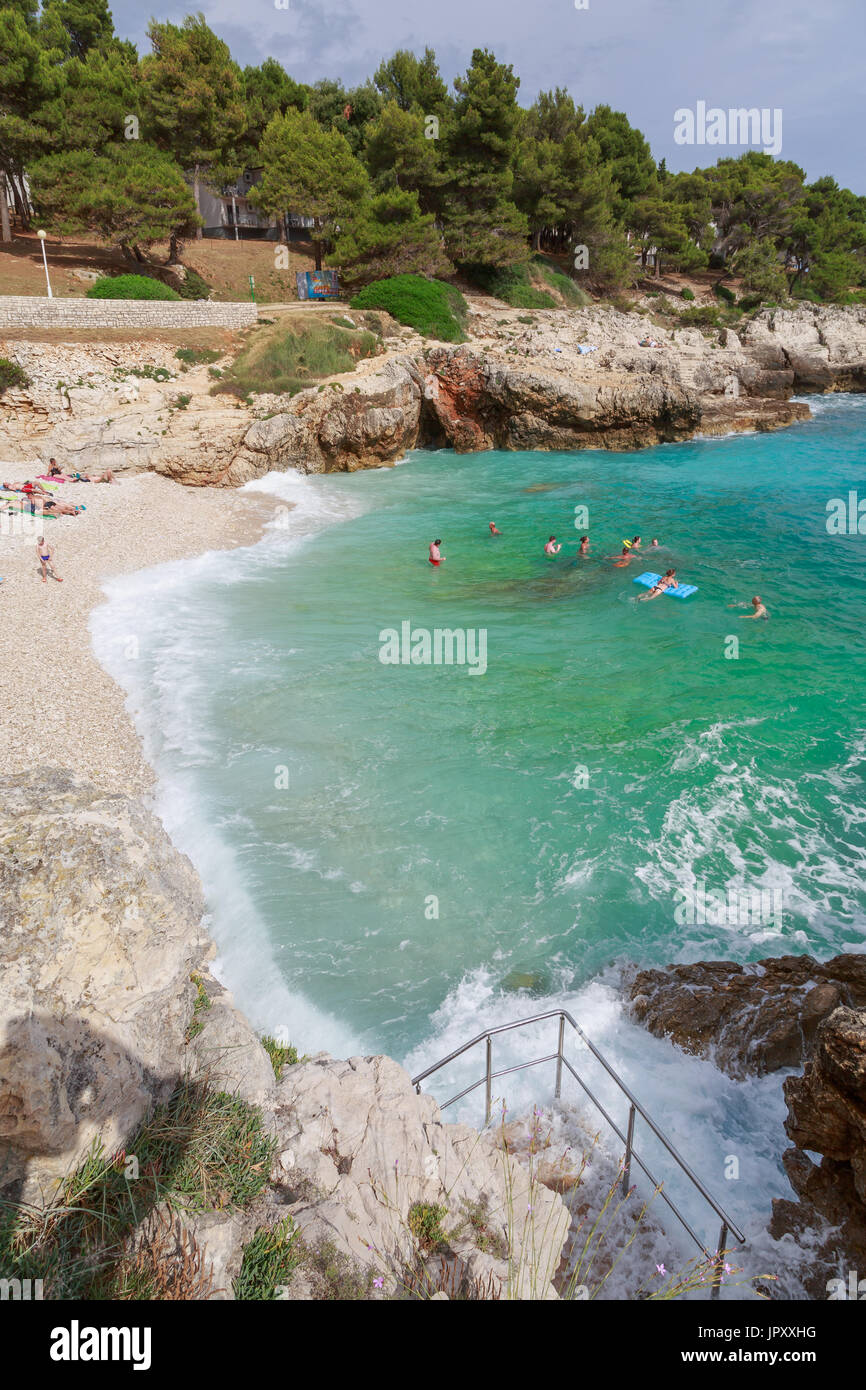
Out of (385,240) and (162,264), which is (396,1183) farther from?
(162,264)

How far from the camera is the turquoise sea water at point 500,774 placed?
27.5 ft

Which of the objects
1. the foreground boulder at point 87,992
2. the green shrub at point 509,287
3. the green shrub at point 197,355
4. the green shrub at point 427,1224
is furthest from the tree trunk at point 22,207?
the green shrub at point 427,1224

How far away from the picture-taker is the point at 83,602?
54.8ft

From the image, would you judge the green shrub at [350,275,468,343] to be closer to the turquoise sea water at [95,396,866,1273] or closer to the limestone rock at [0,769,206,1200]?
the turquoise sea water at [95,396,866,1273]

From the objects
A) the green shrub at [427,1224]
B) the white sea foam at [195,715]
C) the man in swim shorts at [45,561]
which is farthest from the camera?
the man in swim shorts at [45,561]

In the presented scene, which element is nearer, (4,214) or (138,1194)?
(138,1194)

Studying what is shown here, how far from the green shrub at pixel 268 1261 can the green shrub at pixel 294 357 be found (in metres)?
30.8

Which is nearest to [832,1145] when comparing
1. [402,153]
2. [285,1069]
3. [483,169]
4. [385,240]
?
[285,1069]

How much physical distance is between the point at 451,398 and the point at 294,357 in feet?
26.5

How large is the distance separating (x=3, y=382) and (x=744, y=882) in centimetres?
2824

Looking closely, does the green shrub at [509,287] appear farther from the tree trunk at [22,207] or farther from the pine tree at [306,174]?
the tree trunk at [22,207]

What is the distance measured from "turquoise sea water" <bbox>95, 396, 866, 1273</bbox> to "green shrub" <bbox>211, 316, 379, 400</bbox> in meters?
11.6

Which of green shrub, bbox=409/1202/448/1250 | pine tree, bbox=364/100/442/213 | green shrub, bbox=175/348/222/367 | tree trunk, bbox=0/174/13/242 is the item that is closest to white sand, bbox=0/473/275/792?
green shrub, bbox=409/1202/448/1250
